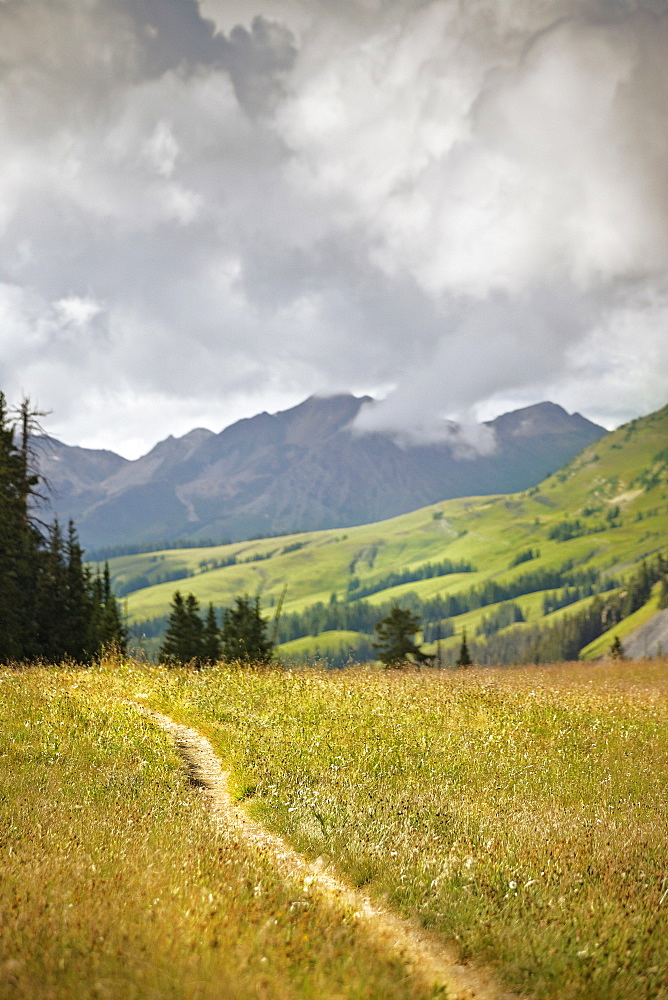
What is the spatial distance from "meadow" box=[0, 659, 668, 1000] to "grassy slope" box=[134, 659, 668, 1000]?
0.03 meters

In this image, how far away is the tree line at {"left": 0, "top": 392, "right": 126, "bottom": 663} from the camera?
3142 cm

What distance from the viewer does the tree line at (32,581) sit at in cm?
3142

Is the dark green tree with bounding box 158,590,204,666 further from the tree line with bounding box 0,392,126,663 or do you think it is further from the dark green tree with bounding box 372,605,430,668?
the dark green tree with bounding box 372,605,430,668

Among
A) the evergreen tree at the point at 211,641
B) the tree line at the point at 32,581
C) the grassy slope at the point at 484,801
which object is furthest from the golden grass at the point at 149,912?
the evergreen tree at the point at 211,641

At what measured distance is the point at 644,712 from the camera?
14.4 metres

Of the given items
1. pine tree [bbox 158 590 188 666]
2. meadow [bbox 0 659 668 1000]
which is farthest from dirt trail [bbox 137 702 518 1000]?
pine tree [bbox 158 590 188 666]

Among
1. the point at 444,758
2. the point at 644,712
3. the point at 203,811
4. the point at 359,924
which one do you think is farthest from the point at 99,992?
the point at 644,712

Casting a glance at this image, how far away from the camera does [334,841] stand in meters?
7.33

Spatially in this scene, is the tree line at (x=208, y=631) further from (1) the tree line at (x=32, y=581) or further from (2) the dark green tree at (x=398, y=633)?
(2) the dark green tree at (x=398, y=633)

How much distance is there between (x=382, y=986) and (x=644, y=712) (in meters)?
12.7

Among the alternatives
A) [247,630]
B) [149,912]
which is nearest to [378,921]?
[149,912]

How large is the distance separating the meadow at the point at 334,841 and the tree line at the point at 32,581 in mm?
15502

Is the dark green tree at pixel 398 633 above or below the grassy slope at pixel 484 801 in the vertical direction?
below

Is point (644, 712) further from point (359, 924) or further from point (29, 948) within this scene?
point (29, 948)
